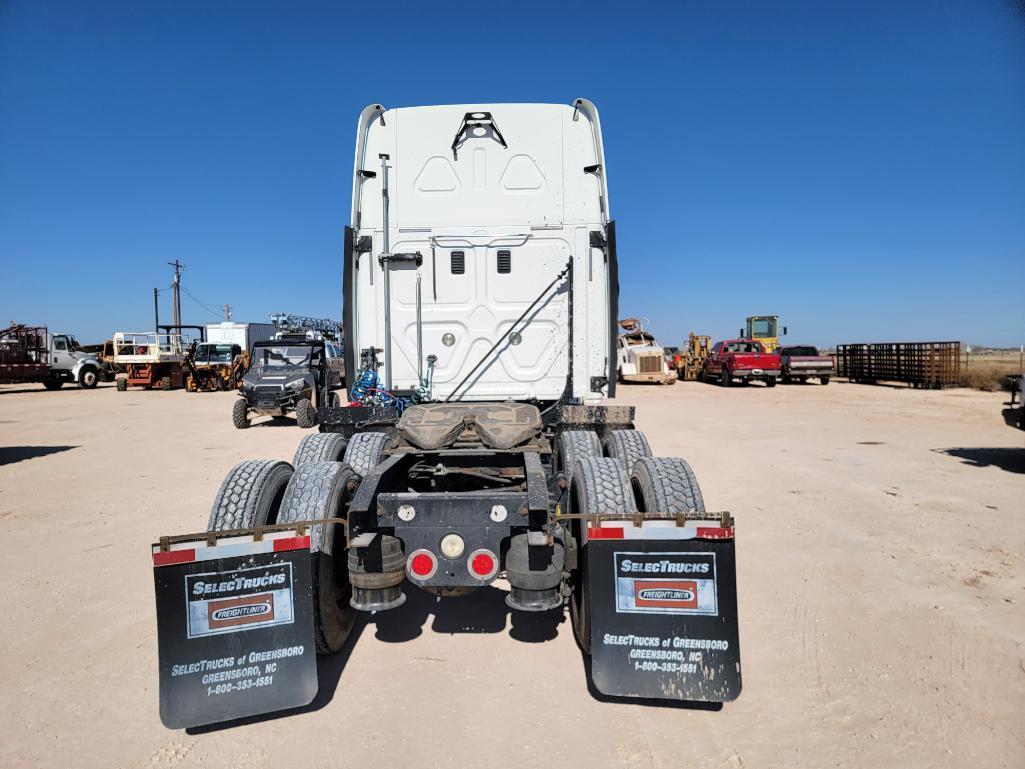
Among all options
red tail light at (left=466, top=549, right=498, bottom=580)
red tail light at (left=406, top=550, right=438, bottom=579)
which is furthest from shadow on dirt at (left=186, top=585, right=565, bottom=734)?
red tail light at (left=466, top=549, right=498, bottom=580)

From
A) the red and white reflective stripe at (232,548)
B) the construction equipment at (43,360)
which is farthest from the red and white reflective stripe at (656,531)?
the construction equipment at (43,360)

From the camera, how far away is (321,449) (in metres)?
4.62

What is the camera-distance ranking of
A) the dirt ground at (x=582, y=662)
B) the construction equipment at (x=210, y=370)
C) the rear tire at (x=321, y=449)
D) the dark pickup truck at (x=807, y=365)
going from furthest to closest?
the dark pickup truck at (x=807, y=365) < the construction equipment at (x=210, y=370) < the rear tire at (x=321, y=449) < the dirt ground at (x=582, y=662)

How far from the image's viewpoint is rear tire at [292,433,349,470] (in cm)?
455

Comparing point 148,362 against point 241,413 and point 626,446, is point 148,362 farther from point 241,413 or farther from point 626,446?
point 626,446

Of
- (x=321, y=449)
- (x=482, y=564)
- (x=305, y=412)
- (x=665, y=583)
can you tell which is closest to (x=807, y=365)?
(x=305, y=412)

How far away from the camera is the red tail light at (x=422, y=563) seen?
2939mm

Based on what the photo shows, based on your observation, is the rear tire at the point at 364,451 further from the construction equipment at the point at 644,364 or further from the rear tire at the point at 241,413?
the construction equipment at the point at 644,364

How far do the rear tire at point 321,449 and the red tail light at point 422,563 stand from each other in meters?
1.85

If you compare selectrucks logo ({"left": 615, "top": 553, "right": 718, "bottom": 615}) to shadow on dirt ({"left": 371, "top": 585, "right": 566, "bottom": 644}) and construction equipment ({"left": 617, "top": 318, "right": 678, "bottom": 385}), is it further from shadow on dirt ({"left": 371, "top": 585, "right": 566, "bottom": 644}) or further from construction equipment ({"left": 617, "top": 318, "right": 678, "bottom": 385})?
construction equipment ({"left": 617, "top": 318, "right": 678, "bottom": 385})

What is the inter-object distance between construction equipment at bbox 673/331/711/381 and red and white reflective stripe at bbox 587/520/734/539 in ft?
89.1

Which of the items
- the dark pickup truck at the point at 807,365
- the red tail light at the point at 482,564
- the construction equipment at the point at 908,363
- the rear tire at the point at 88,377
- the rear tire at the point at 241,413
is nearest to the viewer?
the red tail light at the point at 482,564

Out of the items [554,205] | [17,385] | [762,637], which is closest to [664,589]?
[762,637]

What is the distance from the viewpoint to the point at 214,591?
2.61 m
